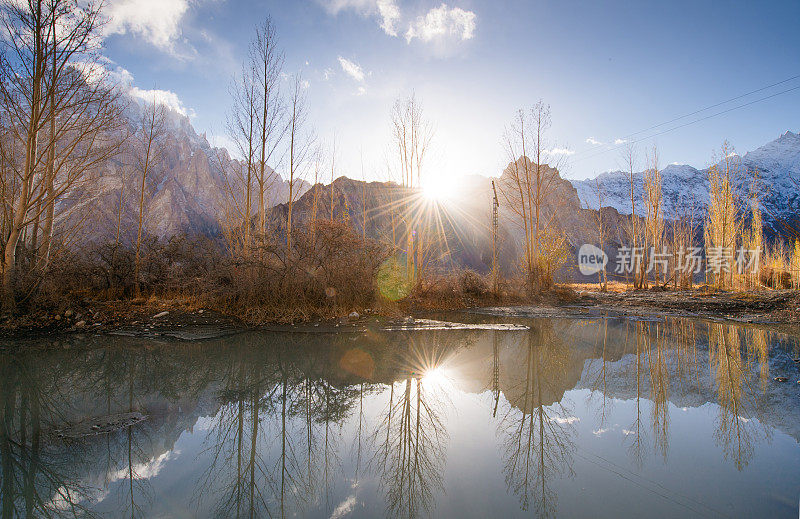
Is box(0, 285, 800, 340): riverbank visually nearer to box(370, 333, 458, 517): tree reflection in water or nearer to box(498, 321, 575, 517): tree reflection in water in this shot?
box(370, 333, 458, 517): tree reflection in water

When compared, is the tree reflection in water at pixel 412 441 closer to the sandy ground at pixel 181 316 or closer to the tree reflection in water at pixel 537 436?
the tree reflection in water at pixel 537 436

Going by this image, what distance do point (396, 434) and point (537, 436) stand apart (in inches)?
63.4

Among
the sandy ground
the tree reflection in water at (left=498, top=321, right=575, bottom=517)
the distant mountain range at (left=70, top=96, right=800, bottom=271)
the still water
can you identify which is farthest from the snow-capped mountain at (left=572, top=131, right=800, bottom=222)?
the tree reflection in water at (left=498, top=321, right=575, bottom=517)

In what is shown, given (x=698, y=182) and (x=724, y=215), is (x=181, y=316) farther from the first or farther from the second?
(x=698, y=182)

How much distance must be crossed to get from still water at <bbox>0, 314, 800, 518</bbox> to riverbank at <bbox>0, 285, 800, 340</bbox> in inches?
88.0

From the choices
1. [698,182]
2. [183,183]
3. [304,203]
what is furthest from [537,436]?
[698,182]

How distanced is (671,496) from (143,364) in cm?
833

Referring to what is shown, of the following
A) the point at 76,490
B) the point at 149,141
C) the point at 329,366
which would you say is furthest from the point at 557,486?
the point at 149,141

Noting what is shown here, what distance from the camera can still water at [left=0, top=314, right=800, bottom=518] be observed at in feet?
9.10

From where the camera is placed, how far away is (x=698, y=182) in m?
129

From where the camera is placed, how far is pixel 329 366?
678 cm

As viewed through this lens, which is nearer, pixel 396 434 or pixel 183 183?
pixel 396 434

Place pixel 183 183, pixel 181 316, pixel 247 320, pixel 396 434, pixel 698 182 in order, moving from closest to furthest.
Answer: pixel 396 434 → pixel 181 316 → pixel 247 320 → pixel 183 183 → pixel 698 182

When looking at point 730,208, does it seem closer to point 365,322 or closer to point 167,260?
point 365,322
